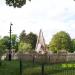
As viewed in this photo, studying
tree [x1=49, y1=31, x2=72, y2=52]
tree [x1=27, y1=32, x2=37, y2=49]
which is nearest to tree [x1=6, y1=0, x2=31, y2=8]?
tree [x1=49, y1=31, x2=72, y2=52]

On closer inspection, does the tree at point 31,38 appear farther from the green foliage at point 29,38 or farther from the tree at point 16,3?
the tree at point 16,3

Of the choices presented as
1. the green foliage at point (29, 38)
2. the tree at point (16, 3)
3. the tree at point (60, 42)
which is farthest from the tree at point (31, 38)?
the tree at point (16, 3)

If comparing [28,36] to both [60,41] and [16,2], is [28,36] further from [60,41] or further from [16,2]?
[16,2]

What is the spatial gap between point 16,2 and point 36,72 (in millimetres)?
4213

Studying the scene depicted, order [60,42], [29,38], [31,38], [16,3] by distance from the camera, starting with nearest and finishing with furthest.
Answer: [16,3]
[60,42]
[29,38]
[31,38]

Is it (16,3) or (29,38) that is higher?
(29,38)

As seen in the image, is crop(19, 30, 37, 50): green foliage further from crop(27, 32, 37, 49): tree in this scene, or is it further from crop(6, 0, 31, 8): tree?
crop(6, 0, 31, 8): tree

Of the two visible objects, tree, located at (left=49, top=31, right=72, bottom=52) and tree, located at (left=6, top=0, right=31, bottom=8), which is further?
tree, located at (left=49, top=31, right=72, bottom=52)

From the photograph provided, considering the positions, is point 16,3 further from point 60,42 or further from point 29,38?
point 29,38

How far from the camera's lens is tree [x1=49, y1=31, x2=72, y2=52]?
10844 cm

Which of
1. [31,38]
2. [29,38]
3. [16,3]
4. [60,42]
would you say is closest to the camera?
[16,3]

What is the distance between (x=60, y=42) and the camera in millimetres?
110312

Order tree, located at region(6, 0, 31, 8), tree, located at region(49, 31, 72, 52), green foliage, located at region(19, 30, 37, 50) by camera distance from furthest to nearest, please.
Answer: green foliage, located at region(19, 30, 37, 50) → tree, located at region(49, 31, 72, 52) → tree, located at region(6, 0, 31, 8)

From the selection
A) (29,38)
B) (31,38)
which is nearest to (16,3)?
(29,38)
